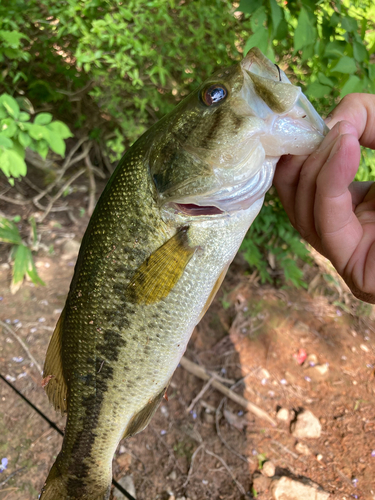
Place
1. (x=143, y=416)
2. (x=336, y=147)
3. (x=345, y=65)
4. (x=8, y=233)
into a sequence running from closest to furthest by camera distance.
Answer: (x=336, y=147)
(x=143, y=416)
(x=345, y=65)
(x=8, y=233)

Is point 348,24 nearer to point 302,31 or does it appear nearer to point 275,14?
point 302,31

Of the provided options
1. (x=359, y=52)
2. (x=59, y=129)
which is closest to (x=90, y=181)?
(x=59, y=129)

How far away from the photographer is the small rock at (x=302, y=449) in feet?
8.80

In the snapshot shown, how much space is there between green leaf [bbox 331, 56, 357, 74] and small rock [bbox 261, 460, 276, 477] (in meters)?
2.69

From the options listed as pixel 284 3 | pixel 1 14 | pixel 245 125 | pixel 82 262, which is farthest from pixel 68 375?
pixel 1 14

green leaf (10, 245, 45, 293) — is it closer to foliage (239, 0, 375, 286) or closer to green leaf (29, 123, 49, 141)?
green leaf (29, 123, 49, 141)

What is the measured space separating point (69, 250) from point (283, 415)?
9.57 feet

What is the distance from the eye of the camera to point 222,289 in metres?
3.99

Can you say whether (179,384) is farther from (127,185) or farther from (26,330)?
(127,185)

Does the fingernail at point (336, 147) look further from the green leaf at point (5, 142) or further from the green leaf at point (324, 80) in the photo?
the green leaf at point (5, 142)

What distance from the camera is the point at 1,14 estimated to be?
2.93 m

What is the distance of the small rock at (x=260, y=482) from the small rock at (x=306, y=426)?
0.44 metres

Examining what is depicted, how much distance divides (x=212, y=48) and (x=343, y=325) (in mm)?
3234

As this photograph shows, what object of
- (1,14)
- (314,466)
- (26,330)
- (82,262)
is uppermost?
(1,14)
